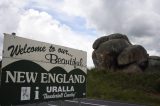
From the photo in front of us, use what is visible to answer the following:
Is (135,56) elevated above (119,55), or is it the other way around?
(119,55)

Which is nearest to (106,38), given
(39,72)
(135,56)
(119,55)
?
(119,55)

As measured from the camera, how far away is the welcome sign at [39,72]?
717 cm

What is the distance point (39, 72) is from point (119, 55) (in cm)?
3011

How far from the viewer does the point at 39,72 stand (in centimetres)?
793

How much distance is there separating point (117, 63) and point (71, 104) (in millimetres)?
20349

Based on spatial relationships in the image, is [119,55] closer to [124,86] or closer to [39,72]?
[124,86]

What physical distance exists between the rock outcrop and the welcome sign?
27.1 meters

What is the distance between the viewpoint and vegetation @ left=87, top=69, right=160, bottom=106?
25.5m

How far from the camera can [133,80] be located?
1277 inches

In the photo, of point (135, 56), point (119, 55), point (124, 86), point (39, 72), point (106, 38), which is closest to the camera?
point (39, 72)

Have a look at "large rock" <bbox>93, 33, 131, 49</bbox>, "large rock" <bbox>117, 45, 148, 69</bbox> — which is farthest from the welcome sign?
"large rock" <bbox>93, 33, 131, 49</bbox>

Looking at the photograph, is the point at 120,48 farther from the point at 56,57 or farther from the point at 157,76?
the point at 56,57

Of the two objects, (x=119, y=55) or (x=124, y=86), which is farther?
(x=119, y=55)

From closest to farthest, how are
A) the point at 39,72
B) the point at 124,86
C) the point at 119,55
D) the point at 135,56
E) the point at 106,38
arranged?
the point at 39,72 → the point at 124,86 → the point at 135,56 → the point at 119,55 → the point at 106,38
